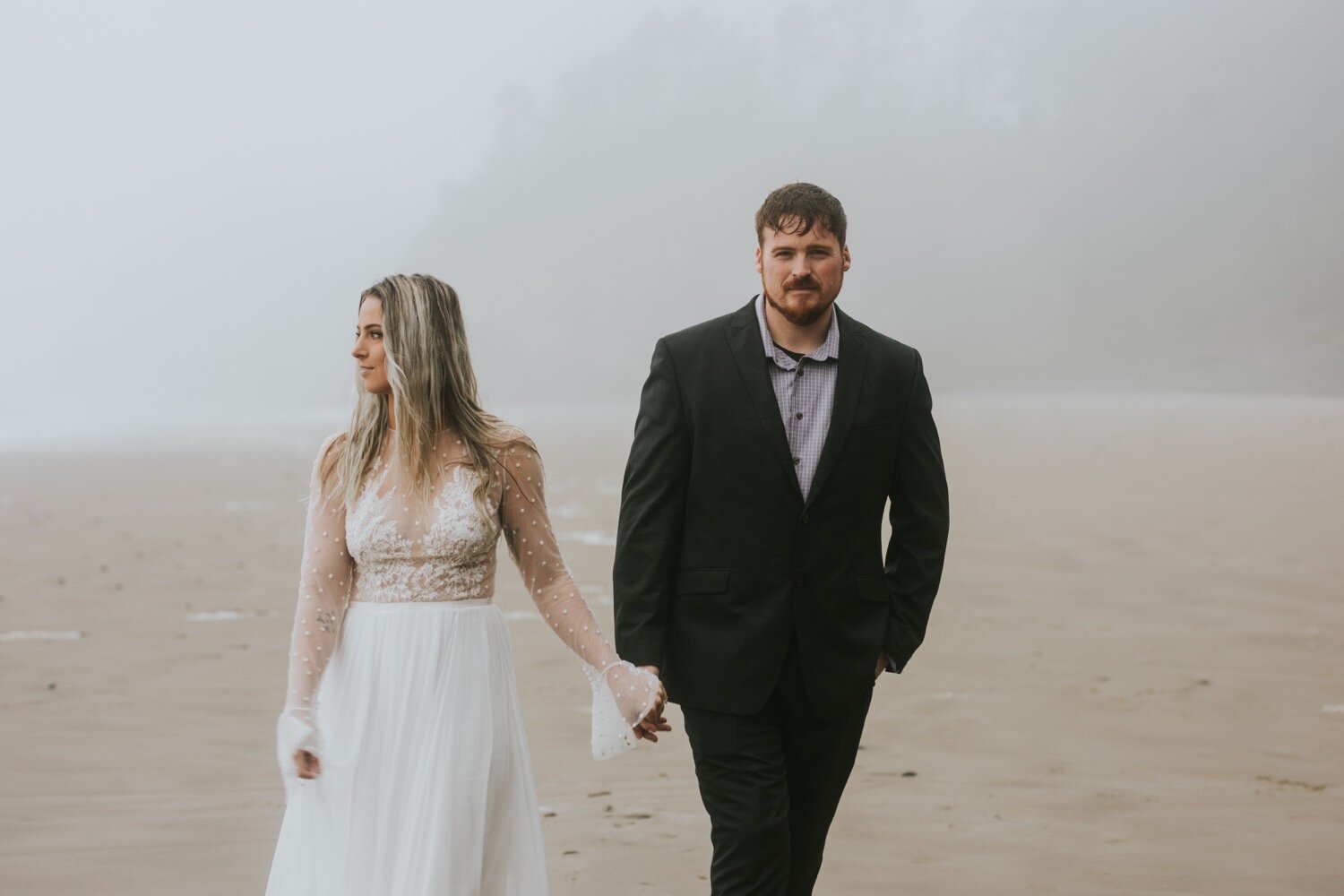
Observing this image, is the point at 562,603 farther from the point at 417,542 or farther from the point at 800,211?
the point at 800,211

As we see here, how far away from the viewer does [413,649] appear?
11.0 ft

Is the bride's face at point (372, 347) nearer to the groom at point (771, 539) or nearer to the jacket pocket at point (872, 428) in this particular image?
the groom at point (771, 539)

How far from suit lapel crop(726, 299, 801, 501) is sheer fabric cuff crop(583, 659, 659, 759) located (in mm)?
546

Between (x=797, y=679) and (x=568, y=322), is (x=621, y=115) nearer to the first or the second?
(x=568, y=322)

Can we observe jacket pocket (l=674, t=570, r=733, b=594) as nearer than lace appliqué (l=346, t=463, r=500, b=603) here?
No

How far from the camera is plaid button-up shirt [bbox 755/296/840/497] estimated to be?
3641 millimetres

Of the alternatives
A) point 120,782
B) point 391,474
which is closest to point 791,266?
point 391,474

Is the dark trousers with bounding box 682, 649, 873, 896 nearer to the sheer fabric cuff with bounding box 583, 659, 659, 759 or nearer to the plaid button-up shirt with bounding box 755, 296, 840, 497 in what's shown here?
the sheer fabric cuff with bounding box 583, 659, 659, 759

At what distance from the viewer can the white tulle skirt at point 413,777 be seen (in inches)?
129

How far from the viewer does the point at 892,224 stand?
9538 cm

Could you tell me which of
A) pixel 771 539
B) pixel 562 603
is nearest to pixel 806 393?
pixel 771 539

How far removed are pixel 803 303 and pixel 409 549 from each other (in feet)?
3.41

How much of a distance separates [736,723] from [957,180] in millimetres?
96012

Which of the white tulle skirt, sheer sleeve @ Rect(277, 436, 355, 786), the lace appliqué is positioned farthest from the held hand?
sheer sleeve @ Rect(277, 436, 355, 786)
